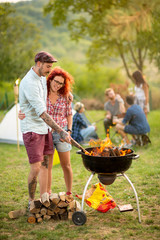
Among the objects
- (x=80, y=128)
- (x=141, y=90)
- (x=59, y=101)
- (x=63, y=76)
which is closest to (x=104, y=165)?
(x=59, y=101)

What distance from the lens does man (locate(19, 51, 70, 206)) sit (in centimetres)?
292

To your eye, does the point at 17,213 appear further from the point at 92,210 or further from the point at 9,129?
the point at 9,129

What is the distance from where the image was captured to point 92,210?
3.39m

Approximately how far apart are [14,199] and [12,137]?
3.95 m

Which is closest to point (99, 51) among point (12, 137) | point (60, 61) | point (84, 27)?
point (84, 27)

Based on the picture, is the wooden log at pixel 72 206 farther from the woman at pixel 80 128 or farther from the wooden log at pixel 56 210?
the woman at pixel 80 128

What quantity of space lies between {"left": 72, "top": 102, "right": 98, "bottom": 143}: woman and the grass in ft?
3.73

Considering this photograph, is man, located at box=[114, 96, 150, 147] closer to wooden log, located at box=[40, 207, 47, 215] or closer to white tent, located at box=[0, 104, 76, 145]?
white tent, located at box=[0, 104, 76, 145]

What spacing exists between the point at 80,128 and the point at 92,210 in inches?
150

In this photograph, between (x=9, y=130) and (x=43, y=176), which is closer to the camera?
(x=43, y=176)

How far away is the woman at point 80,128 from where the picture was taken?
690cm

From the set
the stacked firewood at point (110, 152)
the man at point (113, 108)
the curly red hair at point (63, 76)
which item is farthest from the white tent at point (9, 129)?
the stacked firewood at point (110, 152)

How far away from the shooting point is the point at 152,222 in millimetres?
3002

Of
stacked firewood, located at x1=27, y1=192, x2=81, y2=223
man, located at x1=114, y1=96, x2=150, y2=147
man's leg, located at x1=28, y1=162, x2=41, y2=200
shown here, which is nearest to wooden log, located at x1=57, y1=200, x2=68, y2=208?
stacked firewood, located at x1=27, y1=192, x2=81, y2=223
